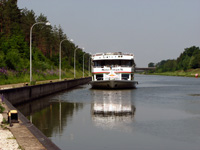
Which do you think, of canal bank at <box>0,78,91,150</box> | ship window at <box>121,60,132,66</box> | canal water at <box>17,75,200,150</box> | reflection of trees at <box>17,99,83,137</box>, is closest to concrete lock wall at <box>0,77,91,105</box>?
canal bank at <box>0,78,91,150</box>

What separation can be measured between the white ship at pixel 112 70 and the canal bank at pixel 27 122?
22.6ft

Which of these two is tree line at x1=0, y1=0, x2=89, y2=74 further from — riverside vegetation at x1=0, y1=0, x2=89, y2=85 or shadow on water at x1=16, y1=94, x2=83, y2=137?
shadow on water at x1=16, y1=94, x2=83, y2=137

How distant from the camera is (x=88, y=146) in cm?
1291

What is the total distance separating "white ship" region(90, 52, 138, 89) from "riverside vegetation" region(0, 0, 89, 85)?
9.04 metres

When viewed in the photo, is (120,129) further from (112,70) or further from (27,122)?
(112,70)

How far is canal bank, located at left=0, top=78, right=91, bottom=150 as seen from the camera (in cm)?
1050

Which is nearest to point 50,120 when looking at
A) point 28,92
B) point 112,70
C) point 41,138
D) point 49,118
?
point 49,118

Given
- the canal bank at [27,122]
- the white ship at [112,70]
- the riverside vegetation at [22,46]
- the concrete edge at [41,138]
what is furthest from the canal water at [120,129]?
the white ship at [112,70]

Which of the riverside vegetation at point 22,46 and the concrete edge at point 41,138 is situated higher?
the riverside vegetation at point 22,46

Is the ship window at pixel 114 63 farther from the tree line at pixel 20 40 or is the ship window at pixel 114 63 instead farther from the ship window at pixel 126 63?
the tree line at pixel 20 40

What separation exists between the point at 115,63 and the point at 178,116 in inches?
1171

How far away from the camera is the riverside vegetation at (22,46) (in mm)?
47062

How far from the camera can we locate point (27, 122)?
1445cm

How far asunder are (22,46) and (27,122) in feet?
198
